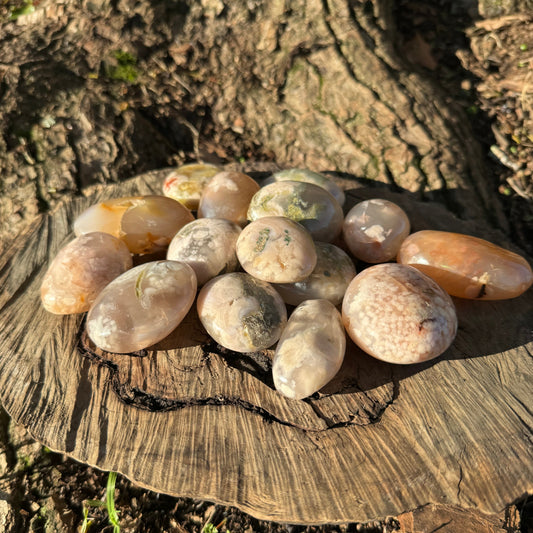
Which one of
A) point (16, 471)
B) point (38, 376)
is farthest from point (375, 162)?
point (16, 471)

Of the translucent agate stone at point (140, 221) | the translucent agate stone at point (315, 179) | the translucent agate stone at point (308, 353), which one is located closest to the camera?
the translucent agate stone at point (308, 353)

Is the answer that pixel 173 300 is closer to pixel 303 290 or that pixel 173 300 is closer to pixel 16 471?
pixel 303 290

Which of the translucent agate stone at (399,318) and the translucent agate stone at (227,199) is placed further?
the translucent agate stone at (227,199)

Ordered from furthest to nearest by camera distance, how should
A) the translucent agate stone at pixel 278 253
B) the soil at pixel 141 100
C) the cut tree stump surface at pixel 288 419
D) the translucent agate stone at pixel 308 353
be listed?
the soil at pixel 141 100 < the translucent agate stone at pixel 278 253 < the translucent agate stone at pixel 308 353 < the cut tree stump surface at pixel 288 419

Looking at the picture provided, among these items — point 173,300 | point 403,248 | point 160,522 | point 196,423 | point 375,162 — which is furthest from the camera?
point 375,162

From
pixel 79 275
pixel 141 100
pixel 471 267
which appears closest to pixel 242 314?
pixel 79 275

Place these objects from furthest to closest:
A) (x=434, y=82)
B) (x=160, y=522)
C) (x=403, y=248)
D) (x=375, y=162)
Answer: (x=434, y=82) → (x=375, y=162) → (x=160, y=522) → (x=403, y=248)

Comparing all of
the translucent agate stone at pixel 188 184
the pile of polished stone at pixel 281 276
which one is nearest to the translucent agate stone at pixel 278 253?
the pile of polished stone at pixel 281 276

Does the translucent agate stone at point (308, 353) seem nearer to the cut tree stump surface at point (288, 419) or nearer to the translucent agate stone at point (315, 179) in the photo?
the cut tree stump surface at point (288, 419)

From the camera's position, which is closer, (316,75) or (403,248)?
(403,248)
